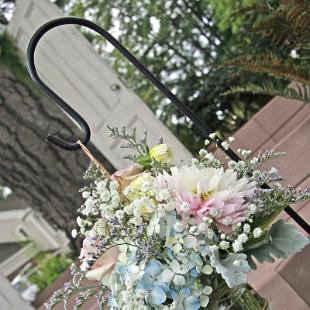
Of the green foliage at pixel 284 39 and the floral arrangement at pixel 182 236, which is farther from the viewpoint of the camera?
the green foliage at pixel 284 39

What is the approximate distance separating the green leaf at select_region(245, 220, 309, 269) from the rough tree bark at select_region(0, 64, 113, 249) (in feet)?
10.00

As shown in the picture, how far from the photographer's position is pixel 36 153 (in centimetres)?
447

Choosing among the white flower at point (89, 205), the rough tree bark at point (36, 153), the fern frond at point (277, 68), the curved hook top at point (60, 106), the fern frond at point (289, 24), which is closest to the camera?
the white flower at point (89, 205)

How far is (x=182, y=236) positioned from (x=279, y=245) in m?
0.20

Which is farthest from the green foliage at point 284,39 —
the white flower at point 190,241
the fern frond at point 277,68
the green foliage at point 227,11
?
the white flower at point 190,241

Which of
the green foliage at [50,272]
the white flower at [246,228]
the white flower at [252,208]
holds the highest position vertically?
the green foliage at [50,272]

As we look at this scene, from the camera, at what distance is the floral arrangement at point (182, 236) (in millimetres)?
1329

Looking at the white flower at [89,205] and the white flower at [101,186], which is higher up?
the white flower at [101,186]

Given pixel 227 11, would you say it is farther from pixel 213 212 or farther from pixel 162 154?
pixel 213 212

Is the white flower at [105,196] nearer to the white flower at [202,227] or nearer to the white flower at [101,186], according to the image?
the white flower at [101,186]

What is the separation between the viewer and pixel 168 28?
20.3ft

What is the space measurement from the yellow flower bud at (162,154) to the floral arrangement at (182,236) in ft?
0.15

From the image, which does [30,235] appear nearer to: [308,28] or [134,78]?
[134,78]

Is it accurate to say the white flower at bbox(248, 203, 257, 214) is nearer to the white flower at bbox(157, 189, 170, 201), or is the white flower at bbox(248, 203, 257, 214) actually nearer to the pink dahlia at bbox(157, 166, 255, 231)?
the pink dahlia at bbox(157, 166, 255, 231)
